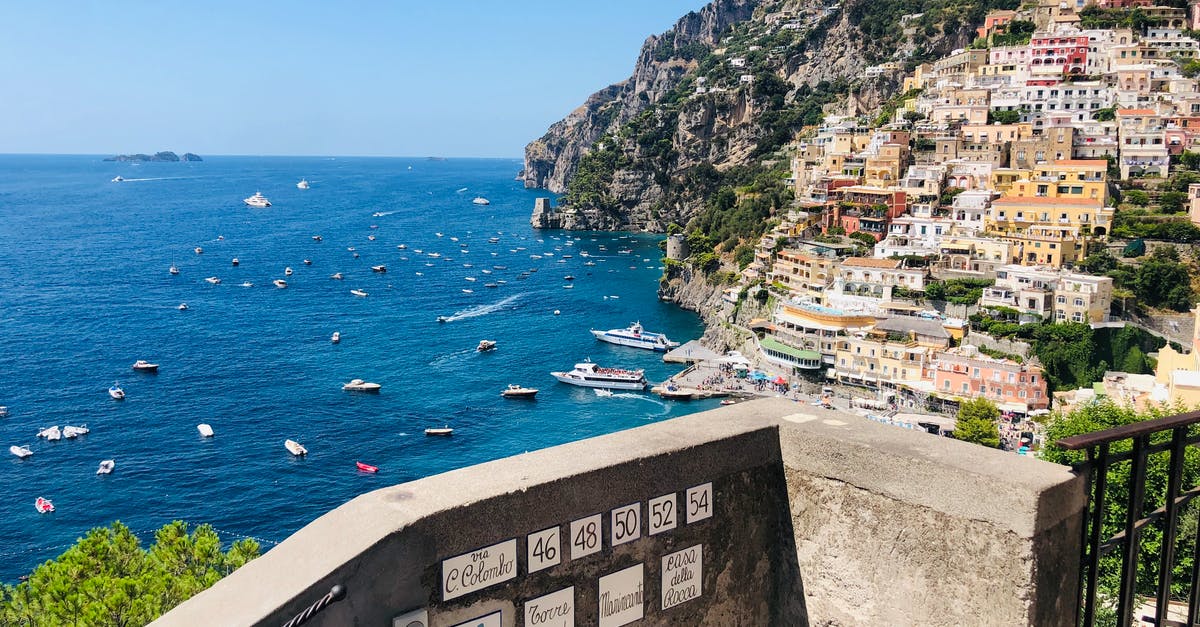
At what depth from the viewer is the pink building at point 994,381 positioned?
92.8 ft

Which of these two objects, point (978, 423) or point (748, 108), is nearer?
point (978, 423)

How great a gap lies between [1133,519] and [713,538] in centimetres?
145

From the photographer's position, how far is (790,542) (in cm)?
367

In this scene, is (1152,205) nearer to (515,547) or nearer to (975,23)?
(975,23)

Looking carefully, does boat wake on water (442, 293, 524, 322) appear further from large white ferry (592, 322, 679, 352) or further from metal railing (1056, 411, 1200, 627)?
metal railing (1056, 411, 1200, 627)

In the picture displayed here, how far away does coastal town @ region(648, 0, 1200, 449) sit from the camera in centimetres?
3066

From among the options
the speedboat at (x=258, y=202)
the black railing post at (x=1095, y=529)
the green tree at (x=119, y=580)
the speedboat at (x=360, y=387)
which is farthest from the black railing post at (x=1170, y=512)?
the speedboat at (x=258, y=202)

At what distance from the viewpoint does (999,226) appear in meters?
38.7

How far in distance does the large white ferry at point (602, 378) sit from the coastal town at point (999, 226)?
2534 mm

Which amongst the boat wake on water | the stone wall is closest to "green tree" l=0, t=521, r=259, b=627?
the stone wall

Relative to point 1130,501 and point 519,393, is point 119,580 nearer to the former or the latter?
point 1130,501

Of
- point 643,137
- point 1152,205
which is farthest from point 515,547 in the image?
point 643,137

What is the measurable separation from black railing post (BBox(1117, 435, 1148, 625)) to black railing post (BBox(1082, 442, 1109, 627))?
0.28 ft

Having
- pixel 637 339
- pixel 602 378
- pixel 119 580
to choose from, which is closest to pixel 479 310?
pixel 637 339
